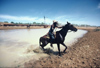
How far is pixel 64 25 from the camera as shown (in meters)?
5.80

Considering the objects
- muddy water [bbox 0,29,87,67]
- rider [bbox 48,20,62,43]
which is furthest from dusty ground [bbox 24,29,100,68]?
Answer: rider [bbox 48,20,62,43]

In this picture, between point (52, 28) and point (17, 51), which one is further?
point (17, 51)

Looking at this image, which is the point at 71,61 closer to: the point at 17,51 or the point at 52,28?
the point at 52,28

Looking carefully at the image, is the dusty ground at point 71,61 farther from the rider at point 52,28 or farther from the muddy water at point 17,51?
the rider at point 52,28

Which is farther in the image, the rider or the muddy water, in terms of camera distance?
the rider

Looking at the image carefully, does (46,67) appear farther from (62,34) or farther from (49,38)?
(62,34)

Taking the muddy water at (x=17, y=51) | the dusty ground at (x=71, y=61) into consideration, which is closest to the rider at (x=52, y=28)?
the dusty ground at (x=71, y=61)

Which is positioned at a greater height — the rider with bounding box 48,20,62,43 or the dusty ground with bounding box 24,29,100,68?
the rider with bounding box 48,20,62,43

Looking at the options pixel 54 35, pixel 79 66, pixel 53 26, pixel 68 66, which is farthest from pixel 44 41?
pixel 79 66

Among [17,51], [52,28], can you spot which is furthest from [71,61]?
[17,51]

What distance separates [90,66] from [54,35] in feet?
11.1

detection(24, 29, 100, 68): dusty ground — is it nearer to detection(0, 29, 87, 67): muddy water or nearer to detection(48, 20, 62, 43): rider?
detection(0, 29, 87, 67): muddy water

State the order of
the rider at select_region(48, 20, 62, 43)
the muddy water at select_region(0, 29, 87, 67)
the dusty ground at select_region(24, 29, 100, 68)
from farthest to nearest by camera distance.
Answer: the rider at select_region(48, 20, 62, 43), the muddy water at select_region(0, 29, 87, 67), the dusty ground at select_region(24, 29, 100, 68)

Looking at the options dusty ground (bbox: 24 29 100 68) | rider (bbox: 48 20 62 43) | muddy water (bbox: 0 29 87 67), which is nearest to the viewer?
dusty ground (bbox: 24 29 100 68)
